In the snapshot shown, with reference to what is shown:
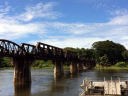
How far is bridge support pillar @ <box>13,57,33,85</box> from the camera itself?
3056 inches

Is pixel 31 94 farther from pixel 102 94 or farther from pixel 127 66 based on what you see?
pixel 127 66

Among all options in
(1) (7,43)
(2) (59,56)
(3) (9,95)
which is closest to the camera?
(3) (9,95)

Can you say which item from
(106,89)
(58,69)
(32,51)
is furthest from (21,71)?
(58,69)

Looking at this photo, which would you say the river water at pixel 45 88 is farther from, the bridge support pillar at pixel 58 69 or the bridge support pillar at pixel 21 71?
the bridge support pillar at pixel 58 69

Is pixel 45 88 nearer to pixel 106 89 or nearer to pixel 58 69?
pixel 106 89

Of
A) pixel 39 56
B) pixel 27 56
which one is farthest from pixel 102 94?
pixel 39 56

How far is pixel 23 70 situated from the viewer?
7869 centimetres

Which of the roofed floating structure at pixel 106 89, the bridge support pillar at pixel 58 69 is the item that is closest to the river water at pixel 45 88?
the roofed floating structure at pixel 106 89

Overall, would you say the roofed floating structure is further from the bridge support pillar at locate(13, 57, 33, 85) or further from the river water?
the bridge support pillar at locate(13, 57, 33, 85)

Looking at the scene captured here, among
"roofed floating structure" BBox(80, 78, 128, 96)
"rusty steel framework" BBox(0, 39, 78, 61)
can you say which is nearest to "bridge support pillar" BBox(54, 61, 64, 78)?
"rusty steel framework" BBox(0, 39, 78, 61)

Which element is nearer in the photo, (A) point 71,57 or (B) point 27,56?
(B) point 27,56

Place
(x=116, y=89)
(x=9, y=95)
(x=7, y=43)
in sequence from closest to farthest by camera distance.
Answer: (x=116, y=89) < (x=9, y=95) < (x=7, y=43)

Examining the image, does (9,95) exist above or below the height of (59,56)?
below

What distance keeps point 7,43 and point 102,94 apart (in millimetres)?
34956
